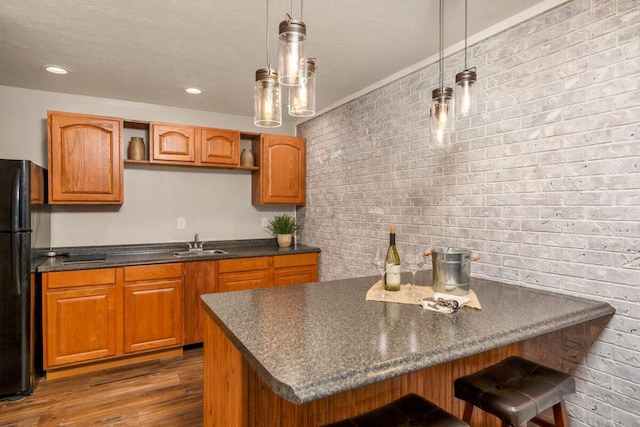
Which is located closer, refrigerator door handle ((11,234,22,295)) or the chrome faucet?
refrigerator door handle ((11,234,22,295))

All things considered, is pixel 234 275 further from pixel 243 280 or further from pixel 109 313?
pixel 109 313

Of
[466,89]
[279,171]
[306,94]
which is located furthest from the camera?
[279,171]

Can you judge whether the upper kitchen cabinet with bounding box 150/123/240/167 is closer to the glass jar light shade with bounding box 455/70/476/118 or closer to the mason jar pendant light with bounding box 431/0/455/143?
the mason jar pendant light with bounding box 431/0/455/143

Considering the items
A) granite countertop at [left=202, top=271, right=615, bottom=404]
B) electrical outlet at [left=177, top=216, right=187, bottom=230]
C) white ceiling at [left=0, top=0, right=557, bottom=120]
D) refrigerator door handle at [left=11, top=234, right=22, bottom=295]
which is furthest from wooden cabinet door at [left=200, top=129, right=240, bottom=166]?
granite countertop at [left=202, top=271, right=615, bottom=404]

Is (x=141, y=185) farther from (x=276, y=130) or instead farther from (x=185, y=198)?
(x=276, y=130)

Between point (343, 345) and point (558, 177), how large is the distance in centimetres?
146

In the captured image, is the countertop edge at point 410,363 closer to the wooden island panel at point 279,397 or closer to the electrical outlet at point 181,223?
the wooden island panel at point 279,397

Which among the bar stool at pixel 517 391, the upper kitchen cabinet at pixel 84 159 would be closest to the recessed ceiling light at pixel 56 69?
the upper kitchen cabinet at pixel 84 159

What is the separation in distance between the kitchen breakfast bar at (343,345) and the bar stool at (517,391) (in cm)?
13

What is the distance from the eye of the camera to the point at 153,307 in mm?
3158

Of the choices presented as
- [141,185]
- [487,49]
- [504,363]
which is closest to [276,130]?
[141,185]

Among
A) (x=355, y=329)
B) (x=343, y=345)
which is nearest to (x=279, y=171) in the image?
(x=355, y=329)

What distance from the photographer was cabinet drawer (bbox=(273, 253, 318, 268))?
147 inches

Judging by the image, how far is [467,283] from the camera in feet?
5.73
